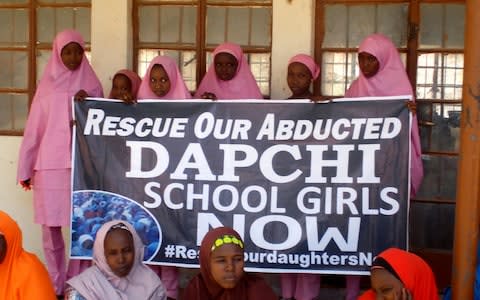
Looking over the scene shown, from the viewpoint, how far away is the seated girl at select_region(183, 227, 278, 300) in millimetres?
3072

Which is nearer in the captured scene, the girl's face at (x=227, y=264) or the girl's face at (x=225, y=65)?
the girl's face at (x=227, y=264)

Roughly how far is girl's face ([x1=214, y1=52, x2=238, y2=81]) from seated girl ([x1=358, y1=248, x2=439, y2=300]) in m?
1.90

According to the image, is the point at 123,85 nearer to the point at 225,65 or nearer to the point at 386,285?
the point at 225,65

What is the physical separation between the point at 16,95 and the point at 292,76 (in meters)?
2.31

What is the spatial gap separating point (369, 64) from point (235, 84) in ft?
3.03

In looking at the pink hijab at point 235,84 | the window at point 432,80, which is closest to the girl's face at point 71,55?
the pink hijab at point 235,84

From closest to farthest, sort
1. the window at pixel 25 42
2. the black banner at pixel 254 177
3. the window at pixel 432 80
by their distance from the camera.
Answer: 1. the black banner at pixel 254 177
2. the window at pixel 432 80
3. the window at pixel 25 42

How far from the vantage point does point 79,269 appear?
15.3ft

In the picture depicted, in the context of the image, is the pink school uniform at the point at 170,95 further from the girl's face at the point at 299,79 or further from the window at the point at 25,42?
the window at the point at 25,42

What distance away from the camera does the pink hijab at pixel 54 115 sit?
178 inches

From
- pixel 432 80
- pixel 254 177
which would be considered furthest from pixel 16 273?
pixel 432 80

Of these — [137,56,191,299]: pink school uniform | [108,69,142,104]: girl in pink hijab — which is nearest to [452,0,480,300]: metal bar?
[137,56,191,299]: pink school uniform

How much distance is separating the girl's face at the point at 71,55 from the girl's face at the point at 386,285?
7.98ft

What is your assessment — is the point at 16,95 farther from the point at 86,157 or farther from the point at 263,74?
the point at 263,74
